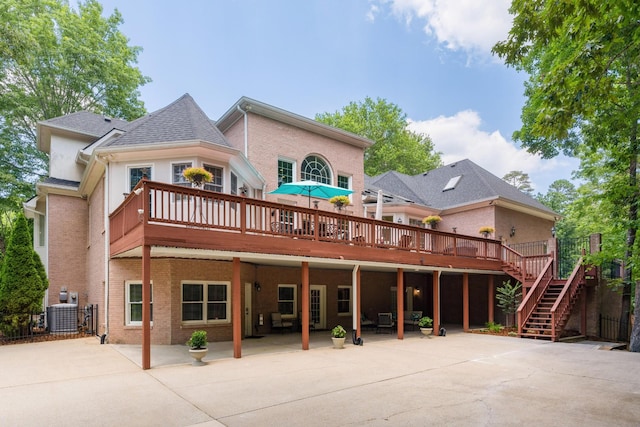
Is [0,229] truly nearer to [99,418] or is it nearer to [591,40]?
[99,418]

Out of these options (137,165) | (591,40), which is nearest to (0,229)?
(137,165)

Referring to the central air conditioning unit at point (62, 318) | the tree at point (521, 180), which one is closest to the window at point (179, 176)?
the central air conditioning unit at point (62, 318)

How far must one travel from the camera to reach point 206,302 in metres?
12.1

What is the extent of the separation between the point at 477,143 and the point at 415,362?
5425cm

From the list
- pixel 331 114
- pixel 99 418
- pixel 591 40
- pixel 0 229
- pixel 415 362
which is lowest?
pixel 415 362

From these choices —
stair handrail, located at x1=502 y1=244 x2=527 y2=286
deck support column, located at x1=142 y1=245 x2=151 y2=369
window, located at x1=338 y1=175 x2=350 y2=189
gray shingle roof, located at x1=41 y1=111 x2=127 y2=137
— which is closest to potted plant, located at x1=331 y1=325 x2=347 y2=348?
deck support column, located at x1=142 y1=245 x2=151 y2=369

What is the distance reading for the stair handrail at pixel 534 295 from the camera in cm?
1392

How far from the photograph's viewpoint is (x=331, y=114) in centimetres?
3803

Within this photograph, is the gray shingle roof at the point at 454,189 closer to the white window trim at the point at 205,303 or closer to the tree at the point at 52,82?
the white window trim at the point at 205,303

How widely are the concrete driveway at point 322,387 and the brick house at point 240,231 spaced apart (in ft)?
4.21

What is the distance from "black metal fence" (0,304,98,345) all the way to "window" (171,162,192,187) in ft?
20.0

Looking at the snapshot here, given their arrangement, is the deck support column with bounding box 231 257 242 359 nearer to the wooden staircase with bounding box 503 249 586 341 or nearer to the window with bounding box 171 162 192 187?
the window with bounding box 171 162 192 187

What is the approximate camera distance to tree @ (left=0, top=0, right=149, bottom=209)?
22.0 m

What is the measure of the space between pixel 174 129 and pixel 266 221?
5.27 m
